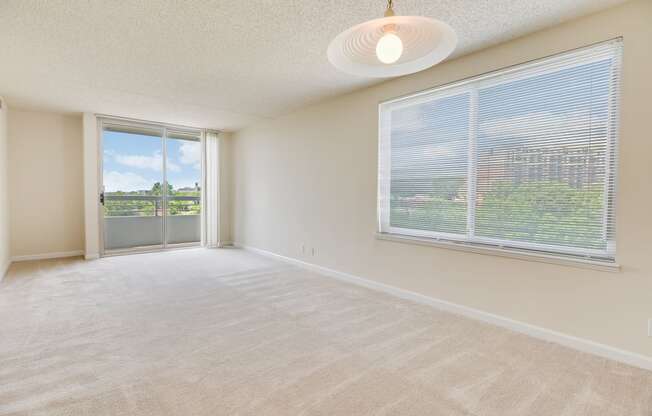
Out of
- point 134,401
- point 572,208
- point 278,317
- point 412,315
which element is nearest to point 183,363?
point 134,401

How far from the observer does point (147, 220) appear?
619 centimetres

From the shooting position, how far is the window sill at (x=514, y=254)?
229cm

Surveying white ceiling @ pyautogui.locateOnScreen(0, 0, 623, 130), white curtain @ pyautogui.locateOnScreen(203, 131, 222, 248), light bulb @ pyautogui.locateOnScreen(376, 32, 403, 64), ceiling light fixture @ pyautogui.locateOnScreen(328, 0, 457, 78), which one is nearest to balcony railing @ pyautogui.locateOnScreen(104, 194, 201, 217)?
white curtain @ pyautogui.locateOnScreen(203, 131, 222, 248)

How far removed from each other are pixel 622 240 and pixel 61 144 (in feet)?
24.9

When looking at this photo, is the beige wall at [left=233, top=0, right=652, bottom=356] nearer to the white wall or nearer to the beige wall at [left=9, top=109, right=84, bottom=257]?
the beige wall at [left=9, top=109, right=84, bottom=257]

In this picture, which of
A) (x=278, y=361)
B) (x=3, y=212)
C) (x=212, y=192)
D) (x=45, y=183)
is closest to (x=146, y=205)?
(x=212, y=192)

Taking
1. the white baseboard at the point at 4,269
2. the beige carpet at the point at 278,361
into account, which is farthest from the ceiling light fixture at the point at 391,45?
the white baseboard at the point at 4,269

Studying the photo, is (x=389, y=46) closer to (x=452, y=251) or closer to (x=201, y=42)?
(x=201, y=42)

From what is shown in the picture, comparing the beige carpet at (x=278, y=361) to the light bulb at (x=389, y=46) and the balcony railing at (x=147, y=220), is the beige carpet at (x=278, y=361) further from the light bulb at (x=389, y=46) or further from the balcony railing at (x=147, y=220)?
the balcony railing at (x=147, y=220)

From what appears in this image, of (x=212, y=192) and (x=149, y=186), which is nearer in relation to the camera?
(x=149, y=186)

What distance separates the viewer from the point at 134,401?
5.73ft

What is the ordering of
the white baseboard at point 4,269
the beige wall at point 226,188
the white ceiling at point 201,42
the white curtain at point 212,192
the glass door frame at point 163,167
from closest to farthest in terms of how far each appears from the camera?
the white ceiling at point 201,42 → the white baseboard at point 4,269 → the glass door frame at point 163,167 → the white curtain at point 212,192 → the beige wall at point 226,188

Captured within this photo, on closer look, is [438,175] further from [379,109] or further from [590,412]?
[590,412]

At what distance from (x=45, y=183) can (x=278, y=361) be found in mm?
5679
